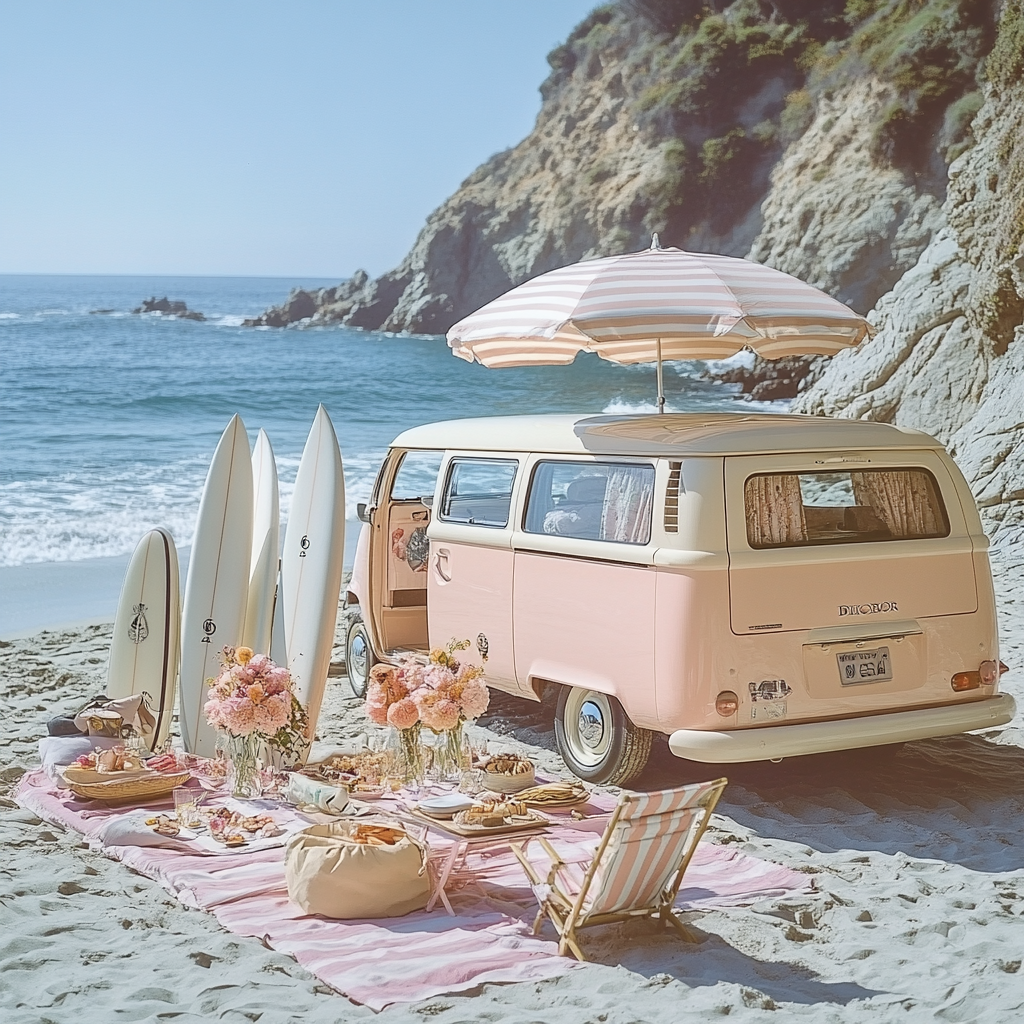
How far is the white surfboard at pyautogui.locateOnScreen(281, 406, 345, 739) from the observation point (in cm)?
804

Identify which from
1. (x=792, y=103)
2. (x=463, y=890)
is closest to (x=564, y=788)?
(x=463, y=890)

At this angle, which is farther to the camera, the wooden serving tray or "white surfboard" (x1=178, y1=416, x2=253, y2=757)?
"white surfboard" (x1=178, y1=416, x2=253, y2=757)

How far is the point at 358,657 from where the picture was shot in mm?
9641

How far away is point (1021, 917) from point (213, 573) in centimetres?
500

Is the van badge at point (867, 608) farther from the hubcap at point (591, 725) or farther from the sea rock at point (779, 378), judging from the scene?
the sea rock at point (779, 378)

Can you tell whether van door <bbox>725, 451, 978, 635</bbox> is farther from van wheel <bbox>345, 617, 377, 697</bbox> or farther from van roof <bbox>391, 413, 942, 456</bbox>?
van wheel <bbox>345, 617, 377, 697</bbox>

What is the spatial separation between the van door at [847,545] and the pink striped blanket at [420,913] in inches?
48.5

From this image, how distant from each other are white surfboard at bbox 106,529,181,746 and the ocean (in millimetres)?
4452

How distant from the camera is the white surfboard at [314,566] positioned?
26.4ft

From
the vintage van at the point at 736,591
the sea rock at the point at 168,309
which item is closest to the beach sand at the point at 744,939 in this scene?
the vintage van at the point at 736,591

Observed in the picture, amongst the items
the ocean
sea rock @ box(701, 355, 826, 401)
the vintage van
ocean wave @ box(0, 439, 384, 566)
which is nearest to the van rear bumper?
the vintage van

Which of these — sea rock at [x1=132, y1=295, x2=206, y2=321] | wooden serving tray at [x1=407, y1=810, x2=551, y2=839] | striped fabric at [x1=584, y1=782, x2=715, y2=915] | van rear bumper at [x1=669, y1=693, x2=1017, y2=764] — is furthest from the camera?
sea rock at [x1=132, y1=295, x2=206, y2=321]

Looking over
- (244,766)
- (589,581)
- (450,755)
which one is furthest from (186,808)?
(589,581)

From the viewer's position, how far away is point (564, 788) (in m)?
6.59
